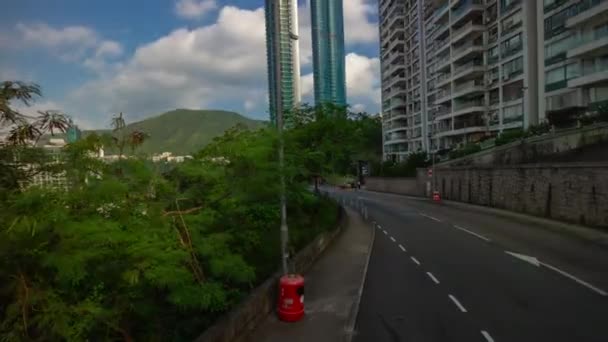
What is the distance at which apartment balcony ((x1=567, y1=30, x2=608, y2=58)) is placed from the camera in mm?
34906

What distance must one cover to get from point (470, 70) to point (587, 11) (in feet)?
72.4

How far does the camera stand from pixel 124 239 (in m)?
6.81

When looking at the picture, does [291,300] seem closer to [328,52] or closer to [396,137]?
[328,52]

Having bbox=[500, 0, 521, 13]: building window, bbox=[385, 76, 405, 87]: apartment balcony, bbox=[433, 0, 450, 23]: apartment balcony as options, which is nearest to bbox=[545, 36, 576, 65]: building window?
bbox=[500, 0, 521, 13]: building window

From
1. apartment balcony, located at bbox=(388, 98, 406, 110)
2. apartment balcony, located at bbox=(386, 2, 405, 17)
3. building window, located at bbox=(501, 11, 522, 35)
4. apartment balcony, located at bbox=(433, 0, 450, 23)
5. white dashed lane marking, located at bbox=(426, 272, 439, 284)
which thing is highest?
apartment balcony, located at bbox=(386, 2, 405, 17)

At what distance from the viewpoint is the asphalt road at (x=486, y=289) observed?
10.0 m

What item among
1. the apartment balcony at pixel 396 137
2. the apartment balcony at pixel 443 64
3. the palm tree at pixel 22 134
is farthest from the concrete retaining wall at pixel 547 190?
the apartment balcony at pixel 396 137

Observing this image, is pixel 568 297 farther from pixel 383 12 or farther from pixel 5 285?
pixel 383 12

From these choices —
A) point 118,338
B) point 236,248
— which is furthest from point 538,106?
point 118,338

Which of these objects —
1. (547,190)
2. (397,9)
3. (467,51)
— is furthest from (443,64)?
(547,190)

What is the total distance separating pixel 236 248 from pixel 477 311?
6.89 m

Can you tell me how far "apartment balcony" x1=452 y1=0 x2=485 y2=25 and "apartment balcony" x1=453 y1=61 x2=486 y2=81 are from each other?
6.82m

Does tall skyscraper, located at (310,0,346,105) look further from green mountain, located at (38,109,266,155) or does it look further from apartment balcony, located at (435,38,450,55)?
green mountain, located at (38,109,266,155)

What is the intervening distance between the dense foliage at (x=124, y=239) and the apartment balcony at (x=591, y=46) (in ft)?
118
